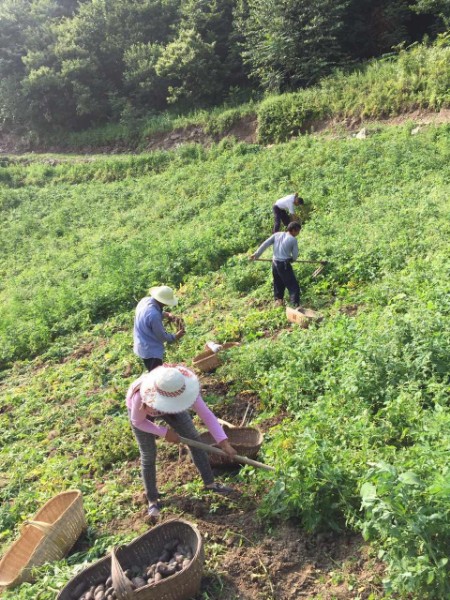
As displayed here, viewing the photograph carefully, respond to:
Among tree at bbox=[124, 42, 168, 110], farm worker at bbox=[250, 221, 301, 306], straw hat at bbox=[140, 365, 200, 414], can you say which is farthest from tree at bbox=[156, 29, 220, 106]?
straw hat at bbox=[140, 365, 200, 414]

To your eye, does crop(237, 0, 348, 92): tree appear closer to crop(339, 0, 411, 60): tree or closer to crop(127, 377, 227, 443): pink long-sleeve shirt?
crop(339, 0, 411, 60): tree

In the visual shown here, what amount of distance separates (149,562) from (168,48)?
90.7 feet

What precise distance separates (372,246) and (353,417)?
4643 mm

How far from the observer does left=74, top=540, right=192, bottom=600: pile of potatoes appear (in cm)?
384

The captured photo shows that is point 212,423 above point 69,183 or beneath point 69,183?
above

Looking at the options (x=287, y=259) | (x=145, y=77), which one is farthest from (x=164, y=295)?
(x=145, y=77)

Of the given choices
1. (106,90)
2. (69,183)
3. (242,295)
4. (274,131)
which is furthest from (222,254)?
(106,90)

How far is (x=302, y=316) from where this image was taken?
25.1ft

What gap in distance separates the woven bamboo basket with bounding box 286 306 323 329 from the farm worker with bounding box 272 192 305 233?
3120mm

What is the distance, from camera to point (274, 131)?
19844mm

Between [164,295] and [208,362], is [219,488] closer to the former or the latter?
[164,295]

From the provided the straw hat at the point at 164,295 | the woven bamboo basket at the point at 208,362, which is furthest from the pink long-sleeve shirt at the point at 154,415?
the woven bamboo basket at the point at 208,362

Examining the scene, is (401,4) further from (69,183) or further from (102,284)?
(102,284)

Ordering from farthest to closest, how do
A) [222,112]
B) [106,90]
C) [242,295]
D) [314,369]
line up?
[106,90], [222,112], [242,295], [314,369]
